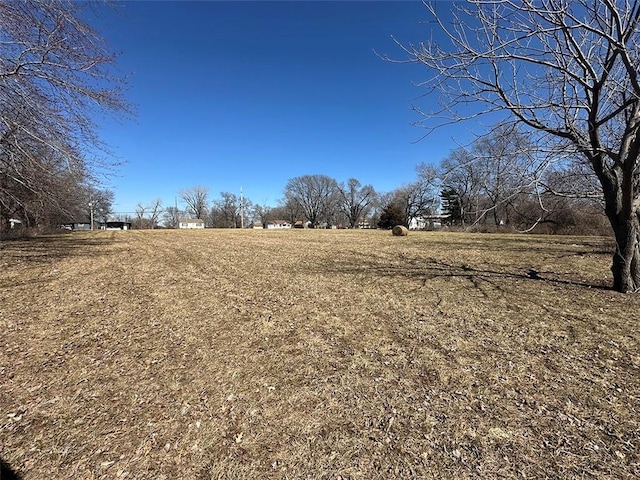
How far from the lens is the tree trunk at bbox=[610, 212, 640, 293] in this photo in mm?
5512

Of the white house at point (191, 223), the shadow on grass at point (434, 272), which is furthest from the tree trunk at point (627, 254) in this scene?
the white house at point (191, 223)

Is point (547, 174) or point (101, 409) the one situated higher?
point (547, 174)

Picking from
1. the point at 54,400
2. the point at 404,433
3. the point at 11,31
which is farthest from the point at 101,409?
the point at 11,31

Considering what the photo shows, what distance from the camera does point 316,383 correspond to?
303cm

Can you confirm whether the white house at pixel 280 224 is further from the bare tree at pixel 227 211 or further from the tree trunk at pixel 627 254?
the tree trunk at pixel 627 254

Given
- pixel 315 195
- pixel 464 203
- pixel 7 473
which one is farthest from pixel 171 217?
pixel 7 473

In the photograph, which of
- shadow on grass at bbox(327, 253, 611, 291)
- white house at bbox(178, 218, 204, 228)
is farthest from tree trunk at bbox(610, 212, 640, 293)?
white house at bbox(178, 218, 204, 228)

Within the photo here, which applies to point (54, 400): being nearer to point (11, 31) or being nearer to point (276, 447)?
point (276, 447)

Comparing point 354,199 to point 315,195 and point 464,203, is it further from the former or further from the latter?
point 464,203

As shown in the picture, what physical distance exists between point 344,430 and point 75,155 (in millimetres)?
7252

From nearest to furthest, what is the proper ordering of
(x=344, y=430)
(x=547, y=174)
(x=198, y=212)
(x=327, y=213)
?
(x=344, y=430) → (x=547, y=174) → (x=327, y=213) → (x=198, y=212)

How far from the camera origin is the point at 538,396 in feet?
9.22

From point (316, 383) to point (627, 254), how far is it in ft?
20.9

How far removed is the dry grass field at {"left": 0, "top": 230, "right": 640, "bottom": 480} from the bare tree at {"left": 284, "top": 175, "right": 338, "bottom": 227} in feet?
223
